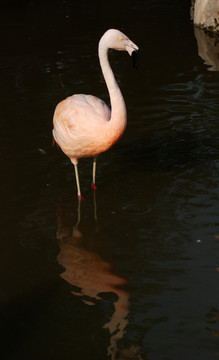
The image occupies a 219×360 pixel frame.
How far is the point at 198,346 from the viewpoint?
3.47 m

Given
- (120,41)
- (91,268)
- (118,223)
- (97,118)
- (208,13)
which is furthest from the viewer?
(208,13)

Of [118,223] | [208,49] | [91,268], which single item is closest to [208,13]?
[208,49]

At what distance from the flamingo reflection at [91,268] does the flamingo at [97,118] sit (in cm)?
55

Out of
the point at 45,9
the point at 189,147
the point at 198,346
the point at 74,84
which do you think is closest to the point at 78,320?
the point at 198,346

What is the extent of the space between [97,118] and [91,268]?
1.28 m

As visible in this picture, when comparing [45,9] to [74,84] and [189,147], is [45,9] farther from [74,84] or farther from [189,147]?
[189,147]

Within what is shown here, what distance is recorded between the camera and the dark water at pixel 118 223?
3.69 metres

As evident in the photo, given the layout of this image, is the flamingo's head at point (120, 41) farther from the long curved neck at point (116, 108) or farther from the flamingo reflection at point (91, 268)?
the flamingo reflection at point (91, 268)

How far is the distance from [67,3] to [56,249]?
11.1 meters

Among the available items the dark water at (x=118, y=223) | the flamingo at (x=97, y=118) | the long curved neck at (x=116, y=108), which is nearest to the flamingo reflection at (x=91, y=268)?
the dark water at (x=118, y=223)

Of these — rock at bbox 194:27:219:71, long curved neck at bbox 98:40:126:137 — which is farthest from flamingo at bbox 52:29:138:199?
rock at bbox 194:27:219:71

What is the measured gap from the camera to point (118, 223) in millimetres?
5059

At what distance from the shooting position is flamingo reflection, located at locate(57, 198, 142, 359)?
12.4 ft

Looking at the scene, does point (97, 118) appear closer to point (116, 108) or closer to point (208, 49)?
point (116, 108)
